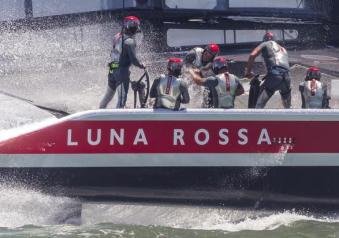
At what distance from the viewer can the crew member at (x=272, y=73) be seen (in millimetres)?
7895

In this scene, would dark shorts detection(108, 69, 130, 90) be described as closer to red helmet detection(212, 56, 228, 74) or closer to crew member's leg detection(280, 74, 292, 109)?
red helmet detection(212, 56, 228, 74)

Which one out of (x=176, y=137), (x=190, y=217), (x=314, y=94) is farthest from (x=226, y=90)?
(x=190, y=217)

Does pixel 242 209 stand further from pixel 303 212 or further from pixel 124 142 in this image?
pixel 124 142

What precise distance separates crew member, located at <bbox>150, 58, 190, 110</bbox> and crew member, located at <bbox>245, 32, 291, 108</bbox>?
33.7 inches

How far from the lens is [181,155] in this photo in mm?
7102

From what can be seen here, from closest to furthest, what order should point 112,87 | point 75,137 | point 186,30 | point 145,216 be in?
point 75,137 < point 145,216 < point 112,87 < point 186,30

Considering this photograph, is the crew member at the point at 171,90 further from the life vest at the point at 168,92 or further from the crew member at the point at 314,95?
the crew member at the point at 314,95

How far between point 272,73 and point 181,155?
1.42m

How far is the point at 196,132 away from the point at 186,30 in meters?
2.81

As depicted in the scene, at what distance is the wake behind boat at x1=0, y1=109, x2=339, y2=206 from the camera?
23.1 ft

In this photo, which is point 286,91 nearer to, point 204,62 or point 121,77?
point 204,62

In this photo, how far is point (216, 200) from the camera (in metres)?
7.29

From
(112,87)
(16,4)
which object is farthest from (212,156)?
(16,4)

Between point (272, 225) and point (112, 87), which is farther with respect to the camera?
point (112, 87)
